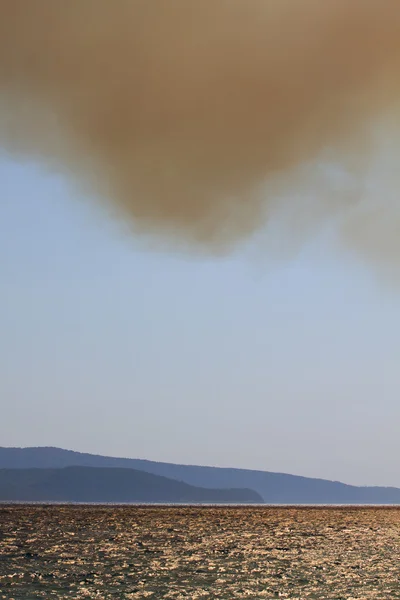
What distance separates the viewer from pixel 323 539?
96.0m

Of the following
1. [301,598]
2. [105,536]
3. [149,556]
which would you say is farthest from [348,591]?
[105,536]

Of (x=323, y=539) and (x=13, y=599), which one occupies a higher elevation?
(x=323, y=539)

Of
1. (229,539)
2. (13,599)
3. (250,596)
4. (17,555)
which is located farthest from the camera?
(229,539)

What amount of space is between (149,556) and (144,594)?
85.5ft

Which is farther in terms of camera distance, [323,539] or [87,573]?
[323,539]

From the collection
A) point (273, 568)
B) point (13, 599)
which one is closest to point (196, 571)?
point (273, 568)

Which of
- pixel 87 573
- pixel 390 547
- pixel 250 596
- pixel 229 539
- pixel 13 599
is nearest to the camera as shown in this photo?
pixel 13 599

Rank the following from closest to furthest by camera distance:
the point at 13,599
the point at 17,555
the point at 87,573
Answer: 1. the point at 13,599
2. the point at 87,573
3. the point at 17,555

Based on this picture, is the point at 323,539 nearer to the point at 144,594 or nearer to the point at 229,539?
the point at 229,539

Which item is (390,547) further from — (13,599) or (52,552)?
(13,599)

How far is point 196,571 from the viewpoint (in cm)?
5431

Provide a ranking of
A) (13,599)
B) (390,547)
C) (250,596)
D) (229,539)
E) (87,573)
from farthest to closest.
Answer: (229,539)
(390,547)
(87,573)
(250,596)
(13,599)

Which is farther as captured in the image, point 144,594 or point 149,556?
point 149,556

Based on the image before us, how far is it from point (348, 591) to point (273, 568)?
538 inches
